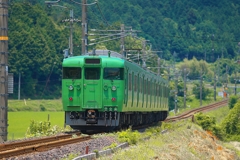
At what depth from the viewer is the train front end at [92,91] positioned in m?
24.7

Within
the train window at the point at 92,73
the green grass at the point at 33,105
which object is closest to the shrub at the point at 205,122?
the train window at the point at 92,73

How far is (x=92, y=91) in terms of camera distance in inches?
976

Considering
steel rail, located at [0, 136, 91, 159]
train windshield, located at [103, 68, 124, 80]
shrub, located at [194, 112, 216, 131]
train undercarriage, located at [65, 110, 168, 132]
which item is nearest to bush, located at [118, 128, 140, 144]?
steel rail, located at [0, 136, 91, 159]

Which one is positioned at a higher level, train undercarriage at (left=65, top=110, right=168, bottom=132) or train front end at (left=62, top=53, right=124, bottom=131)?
train front end at (left=62, top=53, right=124, bottom=131)

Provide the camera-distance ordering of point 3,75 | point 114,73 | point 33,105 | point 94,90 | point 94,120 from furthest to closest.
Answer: point 33,105 < point 114,73 < point 94,90 < point 94,120 < point 3,75

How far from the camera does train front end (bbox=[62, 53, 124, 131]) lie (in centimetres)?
2472

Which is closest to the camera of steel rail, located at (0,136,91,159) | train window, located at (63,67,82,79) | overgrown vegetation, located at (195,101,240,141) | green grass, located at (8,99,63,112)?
steel rail, located at (0,136,91,159)

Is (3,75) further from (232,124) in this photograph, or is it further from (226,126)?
(232,124)

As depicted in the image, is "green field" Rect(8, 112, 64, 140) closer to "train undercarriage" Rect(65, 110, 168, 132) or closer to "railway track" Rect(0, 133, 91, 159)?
"train undercarriage" Rect(65, 110, 168, 132)

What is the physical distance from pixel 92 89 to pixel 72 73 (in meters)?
0.93

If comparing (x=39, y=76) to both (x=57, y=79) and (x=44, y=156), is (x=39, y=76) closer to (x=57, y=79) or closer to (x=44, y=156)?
(x=57, y=79)

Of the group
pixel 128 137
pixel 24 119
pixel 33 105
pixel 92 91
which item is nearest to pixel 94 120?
pixel 92 91

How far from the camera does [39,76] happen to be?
93000 millimetres

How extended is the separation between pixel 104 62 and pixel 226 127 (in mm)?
33594
